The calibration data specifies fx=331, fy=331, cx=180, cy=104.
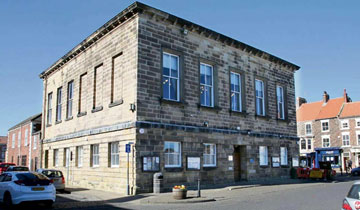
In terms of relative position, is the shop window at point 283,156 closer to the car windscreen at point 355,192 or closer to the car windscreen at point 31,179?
the car windscreen at point 31,179

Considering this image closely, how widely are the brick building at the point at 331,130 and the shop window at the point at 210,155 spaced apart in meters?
28.1

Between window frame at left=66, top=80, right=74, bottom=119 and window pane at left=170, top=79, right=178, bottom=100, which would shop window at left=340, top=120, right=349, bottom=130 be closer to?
window pane at left=170, top=79, right=178, bottom=100

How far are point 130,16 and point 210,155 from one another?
954 cm

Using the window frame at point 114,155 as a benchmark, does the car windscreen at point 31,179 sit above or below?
below

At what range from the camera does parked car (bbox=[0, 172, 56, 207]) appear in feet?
38.8

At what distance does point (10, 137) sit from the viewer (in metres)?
50.4

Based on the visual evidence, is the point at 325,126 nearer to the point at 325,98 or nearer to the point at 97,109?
the point at 325,98

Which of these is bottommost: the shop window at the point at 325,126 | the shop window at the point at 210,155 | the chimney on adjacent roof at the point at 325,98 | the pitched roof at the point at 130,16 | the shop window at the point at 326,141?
the shop window at the point at 210,155

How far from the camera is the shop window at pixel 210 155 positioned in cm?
2025

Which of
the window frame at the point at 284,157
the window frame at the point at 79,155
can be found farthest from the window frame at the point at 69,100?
the window frame at the point at 284,157

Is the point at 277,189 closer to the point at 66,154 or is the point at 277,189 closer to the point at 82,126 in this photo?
the point at 82,126

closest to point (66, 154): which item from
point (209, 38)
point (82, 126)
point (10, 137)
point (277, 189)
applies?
point (82, 126)

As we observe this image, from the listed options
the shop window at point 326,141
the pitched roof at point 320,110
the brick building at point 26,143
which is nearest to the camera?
the brick building at point 26,143

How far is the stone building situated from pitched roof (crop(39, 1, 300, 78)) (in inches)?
2.7
